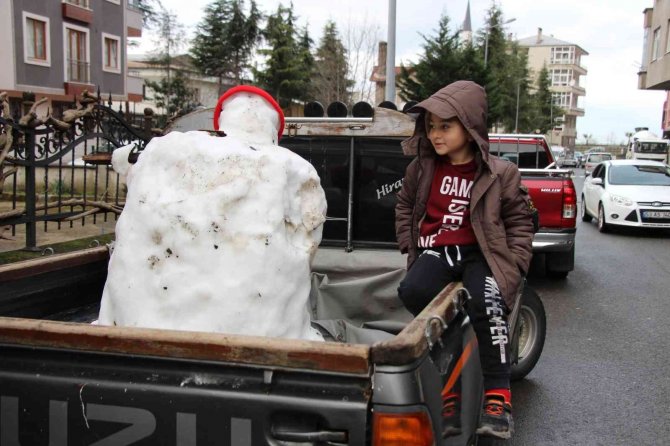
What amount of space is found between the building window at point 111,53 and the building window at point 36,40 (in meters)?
4.56

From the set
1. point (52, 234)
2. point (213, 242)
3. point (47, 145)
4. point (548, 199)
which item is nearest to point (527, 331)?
point (213, 242)

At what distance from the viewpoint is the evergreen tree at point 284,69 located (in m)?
42.8

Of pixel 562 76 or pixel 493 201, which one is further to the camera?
pixel 562 76

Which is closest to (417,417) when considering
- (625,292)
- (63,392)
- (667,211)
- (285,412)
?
(285,412)

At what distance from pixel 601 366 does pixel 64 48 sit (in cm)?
3328

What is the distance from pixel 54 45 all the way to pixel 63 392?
112 ft

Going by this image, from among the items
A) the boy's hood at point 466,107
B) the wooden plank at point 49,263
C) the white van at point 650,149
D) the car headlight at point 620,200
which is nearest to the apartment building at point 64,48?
the car headlight at point 620,200

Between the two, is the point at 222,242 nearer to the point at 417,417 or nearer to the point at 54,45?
the point at 417,417

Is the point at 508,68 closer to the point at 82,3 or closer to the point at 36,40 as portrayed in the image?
the point at 82,3

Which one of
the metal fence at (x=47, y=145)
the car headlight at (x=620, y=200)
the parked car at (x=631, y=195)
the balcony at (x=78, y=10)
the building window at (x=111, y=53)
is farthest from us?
the building window at (x=111, y=53)

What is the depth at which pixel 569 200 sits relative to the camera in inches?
322

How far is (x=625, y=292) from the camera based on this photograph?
841 centimetres

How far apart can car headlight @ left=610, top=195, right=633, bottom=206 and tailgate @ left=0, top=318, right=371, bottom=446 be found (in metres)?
13.5

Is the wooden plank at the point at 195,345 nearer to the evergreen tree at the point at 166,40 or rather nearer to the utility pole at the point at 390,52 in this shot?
the utility pole at the point at 390,52
